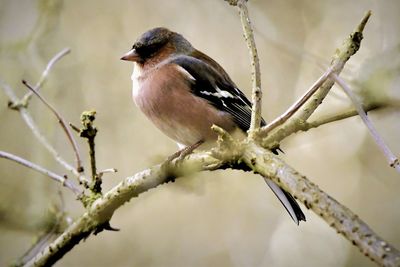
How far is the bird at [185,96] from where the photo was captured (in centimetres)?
269

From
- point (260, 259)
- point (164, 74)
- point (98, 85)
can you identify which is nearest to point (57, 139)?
point (98, 85)

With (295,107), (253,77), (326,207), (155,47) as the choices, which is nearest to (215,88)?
(155,47)

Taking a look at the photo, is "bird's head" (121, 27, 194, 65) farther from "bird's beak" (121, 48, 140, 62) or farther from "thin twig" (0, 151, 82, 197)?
"thin twig" (0, 151, 82, 197)

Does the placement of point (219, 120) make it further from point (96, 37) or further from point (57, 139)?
point (96, 37)

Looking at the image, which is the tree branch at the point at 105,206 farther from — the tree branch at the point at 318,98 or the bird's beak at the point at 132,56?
the bird's beak at the point at 132,56

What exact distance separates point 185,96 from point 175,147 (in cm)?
123

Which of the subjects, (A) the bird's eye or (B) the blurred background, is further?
(B) the blurred background

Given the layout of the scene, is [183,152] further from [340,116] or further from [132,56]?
[340,116]

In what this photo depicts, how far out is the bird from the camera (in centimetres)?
269

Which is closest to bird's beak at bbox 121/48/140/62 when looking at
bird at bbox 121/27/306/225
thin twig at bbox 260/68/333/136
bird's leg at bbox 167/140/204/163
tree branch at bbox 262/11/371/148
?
bird at bbox 121/27/306/225

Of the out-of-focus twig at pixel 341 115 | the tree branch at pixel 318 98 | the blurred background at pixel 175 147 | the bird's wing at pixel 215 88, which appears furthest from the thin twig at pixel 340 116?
the blurred background at pixel 175 147

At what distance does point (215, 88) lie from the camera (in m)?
2.92

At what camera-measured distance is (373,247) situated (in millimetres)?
1027

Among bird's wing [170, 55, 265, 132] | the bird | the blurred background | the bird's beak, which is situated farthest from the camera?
the blurred background
